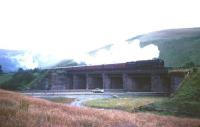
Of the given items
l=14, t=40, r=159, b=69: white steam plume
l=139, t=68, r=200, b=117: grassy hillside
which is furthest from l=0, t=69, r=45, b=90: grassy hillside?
l=139, t=68, r=200, b=117: grassy hillside

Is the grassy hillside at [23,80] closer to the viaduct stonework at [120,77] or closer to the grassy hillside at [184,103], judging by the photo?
the viaduct stonework at [120,77]

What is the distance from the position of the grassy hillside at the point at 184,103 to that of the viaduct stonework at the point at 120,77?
8276 mm

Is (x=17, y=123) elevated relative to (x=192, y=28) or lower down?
lower down

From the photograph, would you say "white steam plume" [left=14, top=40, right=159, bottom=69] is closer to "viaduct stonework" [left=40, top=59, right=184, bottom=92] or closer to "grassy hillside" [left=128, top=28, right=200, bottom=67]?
"grassy hillside" [left=128, top=28, right=200, bottom=67]

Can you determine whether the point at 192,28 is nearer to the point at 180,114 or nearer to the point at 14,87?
the point at 14,87

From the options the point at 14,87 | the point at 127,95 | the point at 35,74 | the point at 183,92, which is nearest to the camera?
the point at 183,92

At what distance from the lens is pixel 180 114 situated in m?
26.1

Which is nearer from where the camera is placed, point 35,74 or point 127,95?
point 127,95

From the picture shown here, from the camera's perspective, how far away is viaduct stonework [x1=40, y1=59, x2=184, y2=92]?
46219mm

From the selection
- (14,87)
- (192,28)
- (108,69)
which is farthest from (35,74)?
(192,28)

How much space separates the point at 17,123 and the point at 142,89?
4209 cm

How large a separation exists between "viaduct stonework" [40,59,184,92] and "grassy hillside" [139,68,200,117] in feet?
27.2

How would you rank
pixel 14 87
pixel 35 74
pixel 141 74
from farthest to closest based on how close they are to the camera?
pixel 35 74 → pixel 14 87 → pixel 141 74

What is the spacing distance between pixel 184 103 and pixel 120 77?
28.2 meters
